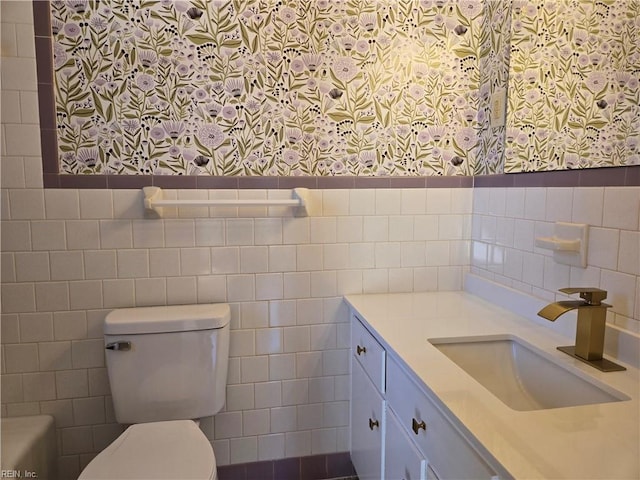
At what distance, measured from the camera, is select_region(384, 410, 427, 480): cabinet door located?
1.13 metres

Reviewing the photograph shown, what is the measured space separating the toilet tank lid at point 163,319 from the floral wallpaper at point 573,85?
1249 mm

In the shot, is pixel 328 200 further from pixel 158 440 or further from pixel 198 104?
pixel 158 440

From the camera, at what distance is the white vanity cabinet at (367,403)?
1.47 meters

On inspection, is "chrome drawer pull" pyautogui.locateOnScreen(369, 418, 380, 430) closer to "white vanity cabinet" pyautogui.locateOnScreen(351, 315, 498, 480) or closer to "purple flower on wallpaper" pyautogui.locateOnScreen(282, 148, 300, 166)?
"white vanity cabinet" pyautogui.locateOnScreen(351, 315, 498, 480)

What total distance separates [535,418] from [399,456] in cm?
50

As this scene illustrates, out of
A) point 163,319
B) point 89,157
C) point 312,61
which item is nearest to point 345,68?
point 312,61

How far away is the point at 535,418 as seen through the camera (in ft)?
2.93

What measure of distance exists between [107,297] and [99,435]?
0.56 m

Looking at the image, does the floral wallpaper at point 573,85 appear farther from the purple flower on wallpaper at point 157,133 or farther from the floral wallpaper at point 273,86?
the purple flower on wallpaper at point 157,133

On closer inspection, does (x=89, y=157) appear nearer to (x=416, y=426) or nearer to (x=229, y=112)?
(x=229, y=112)

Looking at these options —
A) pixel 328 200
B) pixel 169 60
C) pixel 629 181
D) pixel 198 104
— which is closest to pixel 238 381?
pixel 328 200

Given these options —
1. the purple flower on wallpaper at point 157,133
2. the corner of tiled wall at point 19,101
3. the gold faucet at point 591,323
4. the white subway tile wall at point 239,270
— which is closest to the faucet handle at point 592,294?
the gold faucet at point 591,323

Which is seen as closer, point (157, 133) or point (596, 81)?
point (596, 81)

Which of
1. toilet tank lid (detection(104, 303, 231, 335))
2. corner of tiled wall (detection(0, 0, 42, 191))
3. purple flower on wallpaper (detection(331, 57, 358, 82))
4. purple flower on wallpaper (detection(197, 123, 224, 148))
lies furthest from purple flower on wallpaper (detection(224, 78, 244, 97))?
toilet tank lid (detection(104, 303, 231, 335))
